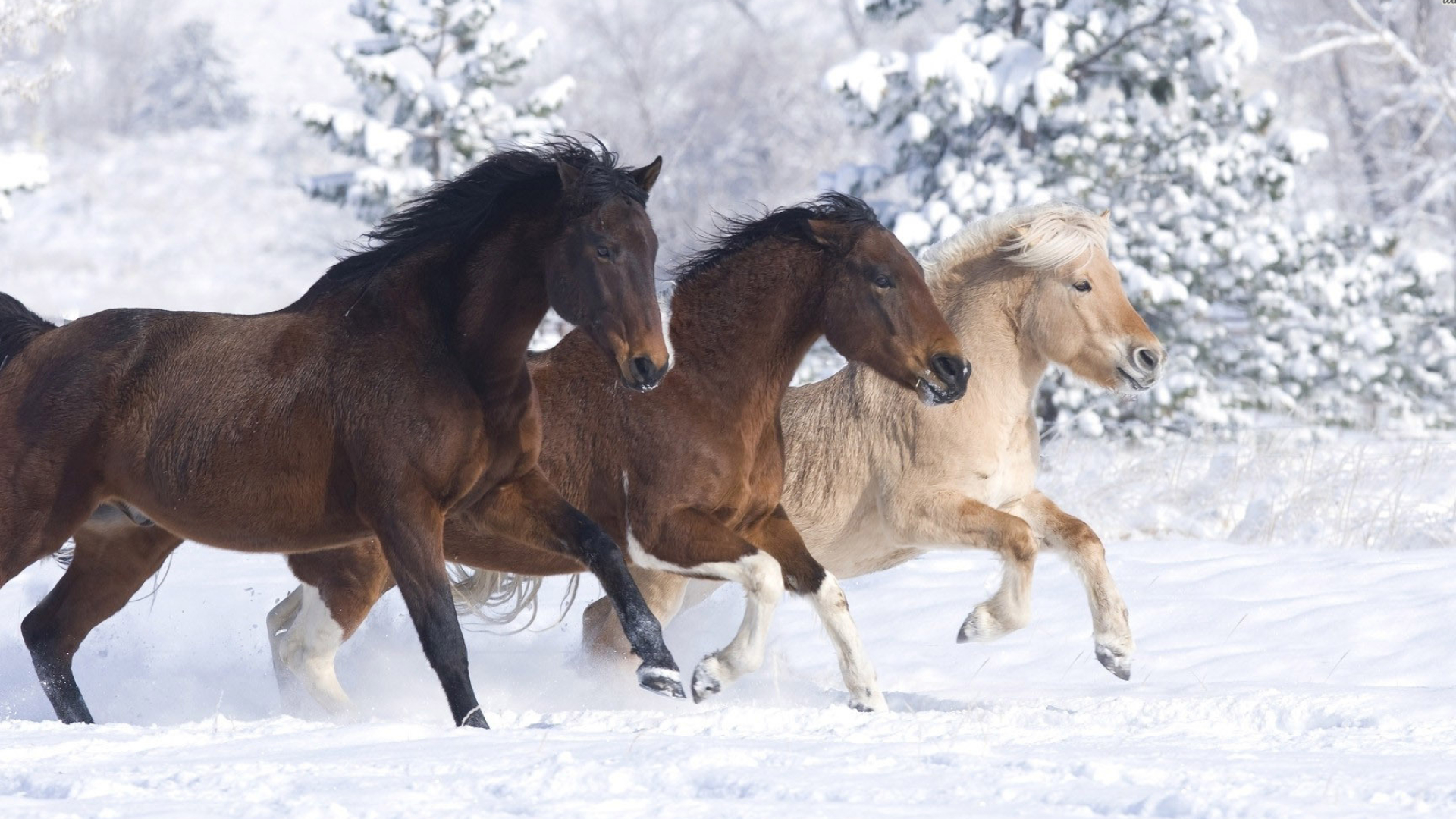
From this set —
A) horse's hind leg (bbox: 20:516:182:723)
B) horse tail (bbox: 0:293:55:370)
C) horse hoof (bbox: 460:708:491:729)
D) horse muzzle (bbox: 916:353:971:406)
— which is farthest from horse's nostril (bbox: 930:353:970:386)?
horse tail (bbox: 0:293:55:370)

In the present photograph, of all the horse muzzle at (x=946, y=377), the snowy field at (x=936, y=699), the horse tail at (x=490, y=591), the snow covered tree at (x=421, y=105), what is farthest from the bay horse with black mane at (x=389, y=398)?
the snow covered tree at (x=421, y=105)

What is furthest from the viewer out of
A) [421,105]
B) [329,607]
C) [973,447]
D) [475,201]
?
[421,105]

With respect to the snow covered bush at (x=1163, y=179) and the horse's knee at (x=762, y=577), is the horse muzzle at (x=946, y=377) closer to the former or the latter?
the horse's knee at (x=762, y=577)

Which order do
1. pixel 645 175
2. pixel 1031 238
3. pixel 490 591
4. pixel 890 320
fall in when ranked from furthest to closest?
pixel 490 591, pixel 1031 238, pixel 890 320, pixel 645 175

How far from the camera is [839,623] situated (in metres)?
5.31

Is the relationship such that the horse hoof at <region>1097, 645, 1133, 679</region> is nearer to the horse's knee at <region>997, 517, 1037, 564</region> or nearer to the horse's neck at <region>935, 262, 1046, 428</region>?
the horse's knee at <region>997, 517, 1037, 564</region>

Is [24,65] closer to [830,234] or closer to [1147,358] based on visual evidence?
[830,234]

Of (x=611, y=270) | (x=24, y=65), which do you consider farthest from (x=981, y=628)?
(x=24, y=65)

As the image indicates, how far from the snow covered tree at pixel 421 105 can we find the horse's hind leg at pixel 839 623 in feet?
44.5

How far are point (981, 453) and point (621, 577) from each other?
78.0 inches

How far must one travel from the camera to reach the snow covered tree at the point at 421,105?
18.7m

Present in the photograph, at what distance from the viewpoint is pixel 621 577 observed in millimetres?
4883

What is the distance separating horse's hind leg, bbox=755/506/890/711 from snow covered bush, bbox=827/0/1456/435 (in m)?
8.77

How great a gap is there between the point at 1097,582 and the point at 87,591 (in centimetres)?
365
